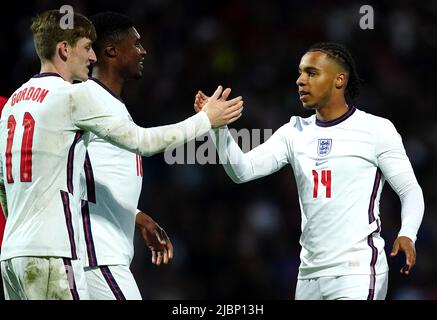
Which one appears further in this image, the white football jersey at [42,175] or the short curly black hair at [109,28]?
the short curly black hair at [109,28]

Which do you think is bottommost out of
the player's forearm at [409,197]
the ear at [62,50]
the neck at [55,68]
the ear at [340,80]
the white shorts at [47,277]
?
the white shorts at [47,277]

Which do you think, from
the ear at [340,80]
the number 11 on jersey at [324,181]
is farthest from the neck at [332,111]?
the number 11 on jersey at [324,181]

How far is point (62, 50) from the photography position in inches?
208

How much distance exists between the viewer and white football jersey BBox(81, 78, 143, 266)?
572 centimetres

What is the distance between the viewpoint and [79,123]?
5082 mm

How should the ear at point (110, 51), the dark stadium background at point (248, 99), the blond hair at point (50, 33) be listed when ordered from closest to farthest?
1. the blond hair at point (50, 33)
2. the ear at point (110, 51)
3. the dark stadium background at point (248, 99)

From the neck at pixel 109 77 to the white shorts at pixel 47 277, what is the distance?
1367mm

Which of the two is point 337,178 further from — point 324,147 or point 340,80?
point 340,80

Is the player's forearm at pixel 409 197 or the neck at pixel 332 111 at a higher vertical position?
the neck at pixel 332 111

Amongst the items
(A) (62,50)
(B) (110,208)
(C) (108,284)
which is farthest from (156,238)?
(A) (62,50)

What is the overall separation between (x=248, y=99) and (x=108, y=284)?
6.08 m

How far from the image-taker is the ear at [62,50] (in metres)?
5.26

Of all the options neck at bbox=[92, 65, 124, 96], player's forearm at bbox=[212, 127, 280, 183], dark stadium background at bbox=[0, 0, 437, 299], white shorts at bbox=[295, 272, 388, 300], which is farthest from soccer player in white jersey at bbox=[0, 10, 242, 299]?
dark stadium background at bbox=[0, 0, 437, 299]

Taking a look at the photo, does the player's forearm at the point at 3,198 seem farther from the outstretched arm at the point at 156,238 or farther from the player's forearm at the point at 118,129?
the outstretched arm at the point at 156,238
